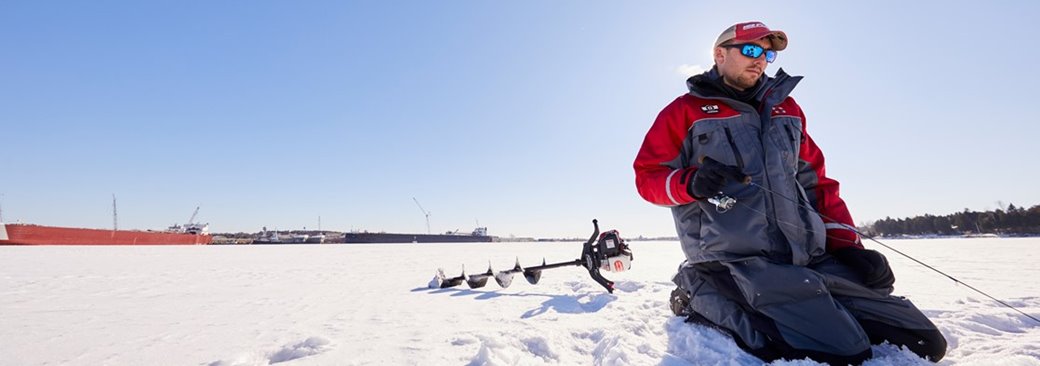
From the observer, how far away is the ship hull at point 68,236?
29.6m

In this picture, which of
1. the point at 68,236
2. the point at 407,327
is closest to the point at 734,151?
the point at 407,327

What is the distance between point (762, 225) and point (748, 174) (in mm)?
330

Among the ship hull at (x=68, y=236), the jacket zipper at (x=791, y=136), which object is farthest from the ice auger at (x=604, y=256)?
the ship hull at (x=68, y=236)

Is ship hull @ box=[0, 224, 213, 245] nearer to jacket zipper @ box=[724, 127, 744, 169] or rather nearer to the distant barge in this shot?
the distant barge

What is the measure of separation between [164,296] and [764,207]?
700 centimetres

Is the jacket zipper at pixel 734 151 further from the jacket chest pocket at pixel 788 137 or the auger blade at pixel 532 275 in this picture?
the auger blade at pixel 532 275

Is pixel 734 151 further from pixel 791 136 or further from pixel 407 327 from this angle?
pixel 407 327

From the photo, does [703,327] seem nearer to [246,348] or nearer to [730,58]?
[730,58]

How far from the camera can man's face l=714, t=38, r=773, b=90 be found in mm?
2775

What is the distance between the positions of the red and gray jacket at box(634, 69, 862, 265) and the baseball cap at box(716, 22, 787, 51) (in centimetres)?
21

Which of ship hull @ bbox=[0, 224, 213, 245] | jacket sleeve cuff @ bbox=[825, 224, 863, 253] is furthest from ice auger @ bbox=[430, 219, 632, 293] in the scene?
ship hull @ bbox=[0, 224, 213, 245]

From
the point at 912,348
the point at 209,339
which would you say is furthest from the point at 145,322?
the point at 912,348

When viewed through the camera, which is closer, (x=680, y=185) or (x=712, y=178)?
(x=712, y=178)

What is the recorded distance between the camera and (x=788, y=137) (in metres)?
2.76
